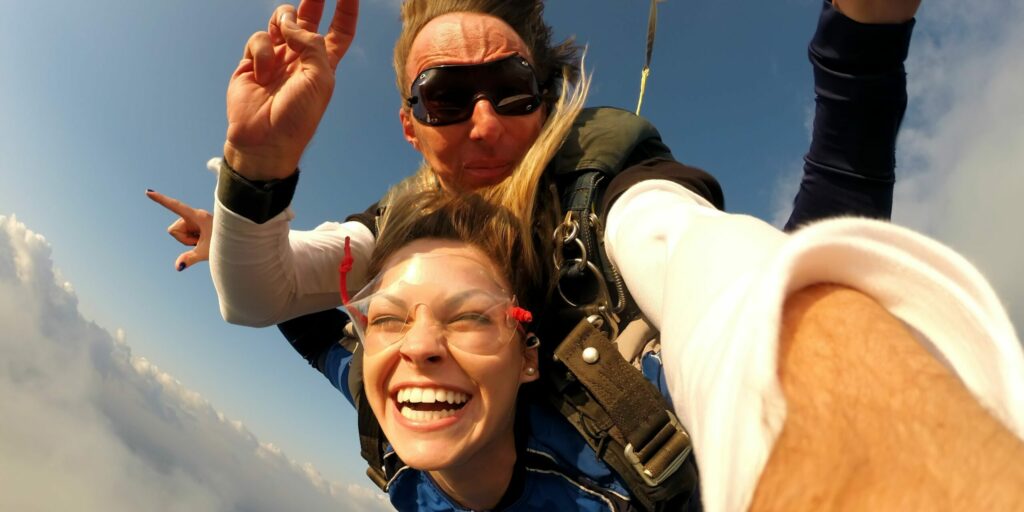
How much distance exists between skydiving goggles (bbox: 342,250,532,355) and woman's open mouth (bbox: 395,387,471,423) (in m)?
0.15

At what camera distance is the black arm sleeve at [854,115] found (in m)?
1.21

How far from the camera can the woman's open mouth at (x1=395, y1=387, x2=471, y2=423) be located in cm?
151

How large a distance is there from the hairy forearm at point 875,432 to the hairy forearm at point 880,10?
1018mm

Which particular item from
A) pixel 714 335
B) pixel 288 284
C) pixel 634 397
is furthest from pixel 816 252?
pixel 288 284

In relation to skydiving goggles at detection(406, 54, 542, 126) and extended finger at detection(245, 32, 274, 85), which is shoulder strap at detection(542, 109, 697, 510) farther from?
extended finger at detection(245, 32, 274, 85)

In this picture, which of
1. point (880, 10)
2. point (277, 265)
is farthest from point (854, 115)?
point (277, 265)

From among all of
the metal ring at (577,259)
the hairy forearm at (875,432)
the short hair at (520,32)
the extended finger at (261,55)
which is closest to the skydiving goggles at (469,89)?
the short hair at (520,32)

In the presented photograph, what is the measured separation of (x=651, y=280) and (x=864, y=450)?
617 mm

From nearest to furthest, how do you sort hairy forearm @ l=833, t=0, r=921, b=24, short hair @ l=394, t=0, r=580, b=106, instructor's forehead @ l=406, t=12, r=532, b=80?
hairy forearm @ l=833, t=0, r=921, b=24
instructor's forehead @ l=406, t=12, r=532, b=80
short hair @ l=394, t=0, r=580, b=106

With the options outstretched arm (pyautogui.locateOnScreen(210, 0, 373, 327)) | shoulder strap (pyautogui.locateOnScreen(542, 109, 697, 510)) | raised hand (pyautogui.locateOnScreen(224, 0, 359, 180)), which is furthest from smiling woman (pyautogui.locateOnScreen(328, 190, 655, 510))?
raised hand (pyautogui.locateOnScreen(224, 0, 359, 180))

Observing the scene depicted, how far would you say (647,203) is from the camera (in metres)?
1.23

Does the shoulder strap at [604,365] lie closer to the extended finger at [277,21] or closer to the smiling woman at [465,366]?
the smiling woman at [465,366]

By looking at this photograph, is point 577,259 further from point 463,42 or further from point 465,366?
point 463,42

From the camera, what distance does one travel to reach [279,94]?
5.01 ft
